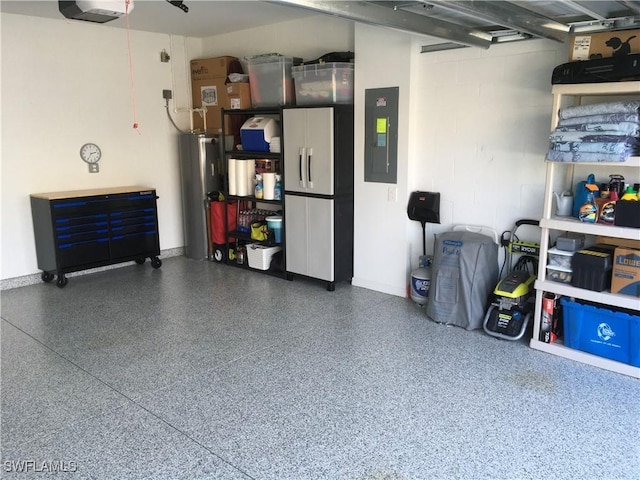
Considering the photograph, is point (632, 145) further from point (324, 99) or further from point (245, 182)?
point (245, 182)

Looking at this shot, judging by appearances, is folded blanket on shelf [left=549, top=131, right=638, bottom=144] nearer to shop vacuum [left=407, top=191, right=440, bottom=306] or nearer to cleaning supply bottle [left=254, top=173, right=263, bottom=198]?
shop vacuum [left=407, top=191, right=440, bottom=306]

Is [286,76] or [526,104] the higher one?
[286,76]

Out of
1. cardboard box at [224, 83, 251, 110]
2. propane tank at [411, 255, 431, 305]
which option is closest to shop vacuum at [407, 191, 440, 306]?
propane tank at [411, 255, 431, 305]

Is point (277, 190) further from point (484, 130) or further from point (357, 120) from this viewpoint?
point (484, 130)

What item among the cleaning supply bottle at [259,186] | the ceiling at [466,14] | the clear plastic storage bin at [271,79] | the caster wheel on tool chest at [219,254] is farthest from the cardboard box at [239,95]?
the caster wheel on tool chest at [219,254]

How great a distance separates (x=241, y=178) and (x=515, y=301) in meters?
3.24

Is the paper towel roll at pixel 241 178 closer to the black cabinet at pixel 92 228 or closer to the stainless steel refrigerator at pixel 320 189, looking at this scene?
the stainless steel refrigerator at pixel 320 189

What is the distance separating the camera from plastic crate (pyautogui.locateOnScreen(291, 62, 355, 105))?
494cm

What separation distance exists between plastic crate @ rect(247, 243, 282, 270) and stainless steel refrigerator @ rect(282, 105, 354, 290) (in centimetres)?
42

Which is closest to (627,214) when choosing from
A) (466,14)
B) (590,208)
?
(590,208)

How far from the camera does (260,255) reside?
18.7 feet

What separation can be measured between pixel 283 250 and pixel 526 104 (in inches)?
108

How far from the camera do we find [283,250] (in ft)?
18.2

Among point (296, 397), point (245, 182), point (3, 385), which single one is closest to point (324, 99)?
point (245, 182)
